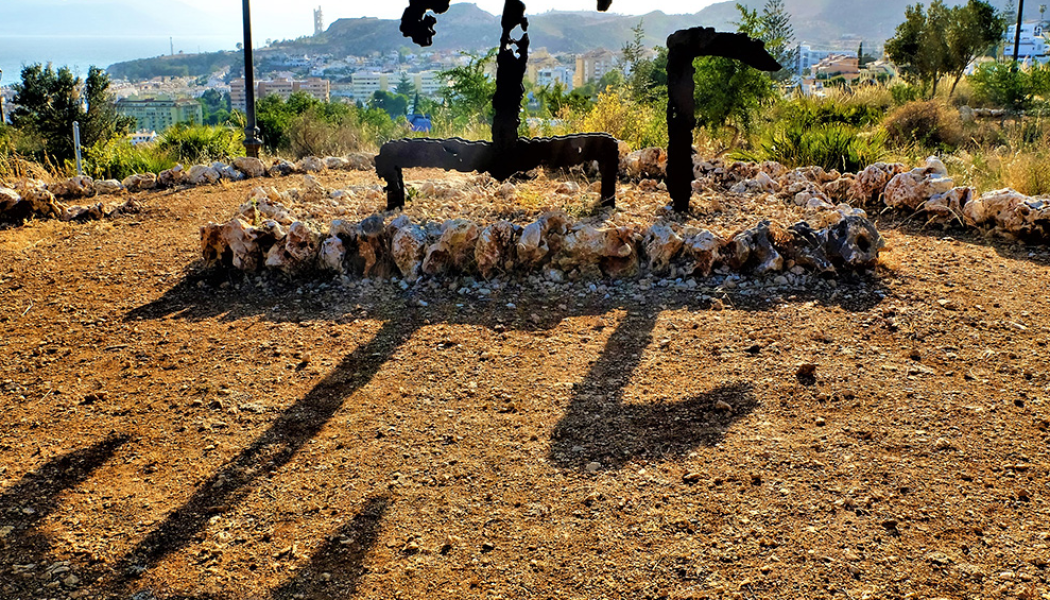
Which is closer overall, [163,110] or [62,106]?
[62,106]

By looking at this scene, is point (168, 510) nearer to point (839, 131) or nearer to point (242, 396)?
point (242, 396)

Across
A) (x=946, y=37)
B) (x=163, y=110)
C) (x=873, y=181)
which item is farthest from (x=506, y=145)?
(x=163, y=110)

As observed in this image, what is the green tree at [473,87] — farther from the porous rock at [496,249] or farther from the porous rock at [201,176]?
the porous rock at [496,249]

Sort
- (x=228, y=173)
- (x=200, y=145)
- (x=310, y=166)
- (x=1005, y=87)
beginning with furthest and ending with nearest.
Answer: (x=1005, y=87) < (x=200, y=145) < (x=310, y=166) < (x=228, y=173)

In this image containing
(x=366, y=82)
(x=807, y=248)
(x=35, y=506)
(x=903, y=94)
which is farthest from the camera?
(x=366, y=82)

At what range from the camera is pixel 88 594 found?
256 cm

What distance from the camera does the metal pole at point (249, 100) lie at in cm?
1018

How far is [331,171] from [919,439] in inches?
278

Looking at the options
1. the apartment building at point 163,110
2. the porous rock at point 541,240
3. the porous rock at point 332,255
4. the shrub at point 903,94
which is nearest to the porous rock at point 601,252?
the porous rock at point 541,240

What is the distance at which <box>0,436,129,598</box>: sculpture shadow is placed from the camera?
2.62m

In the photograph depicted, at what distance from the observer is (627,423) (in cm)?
351

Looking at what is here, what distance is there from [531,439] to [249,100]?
8.20m

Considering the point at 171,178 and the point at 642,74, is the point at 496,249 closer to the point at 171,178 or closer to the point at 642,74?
the point at 171,178

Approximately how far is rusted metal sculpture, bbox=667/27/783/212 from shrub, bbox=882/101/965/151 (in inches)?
269
